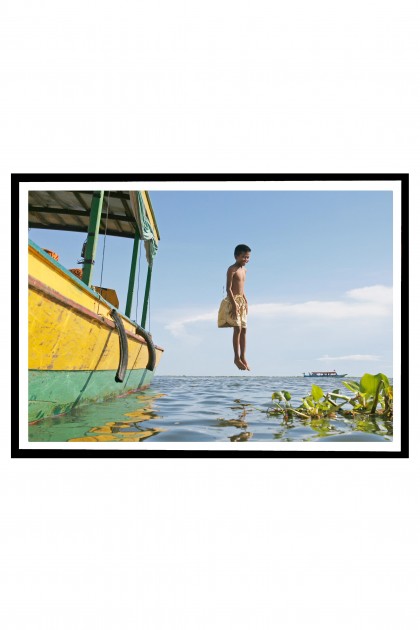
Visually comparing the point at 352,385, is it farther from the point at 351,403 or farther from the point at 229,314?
the point at 229,314

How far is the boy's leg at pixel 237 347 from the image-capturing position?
314 cm

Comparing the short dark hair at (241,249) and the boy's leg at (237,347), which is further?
the short dark hair at (241,249)

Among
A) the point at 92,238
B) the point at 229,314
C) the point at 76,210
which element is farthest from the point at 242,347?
the point at 76,210

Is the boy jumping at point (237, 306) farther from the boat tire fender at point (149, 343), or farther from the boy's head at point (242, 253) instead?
the boat tire fender at point (149, 343)

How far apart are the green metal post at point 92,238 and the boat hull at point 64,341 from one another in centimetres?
26

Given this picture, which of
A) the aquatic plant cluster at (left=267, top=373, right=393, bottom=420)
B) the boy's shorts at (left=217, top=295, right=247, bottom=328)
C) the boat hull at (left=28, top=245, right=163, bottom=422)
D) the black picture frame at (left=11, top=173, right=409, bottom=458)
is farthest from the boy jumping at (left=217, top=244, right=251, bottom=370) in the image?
the boat hull at (left=28, top=245, right=163, bottom=422)

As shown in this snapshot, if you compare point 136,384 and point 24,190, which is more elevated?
point 24,190

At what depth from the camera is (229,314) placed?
3.17m

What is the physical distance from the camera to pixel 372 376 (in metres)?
3.13

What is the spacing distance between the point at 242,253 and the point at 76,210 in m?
2.71

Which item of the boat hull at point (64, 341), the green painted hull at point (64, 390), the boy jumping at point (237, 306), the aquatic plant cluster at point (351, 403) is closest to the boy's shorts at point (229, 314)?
the boy jumping at point (237, 306)
